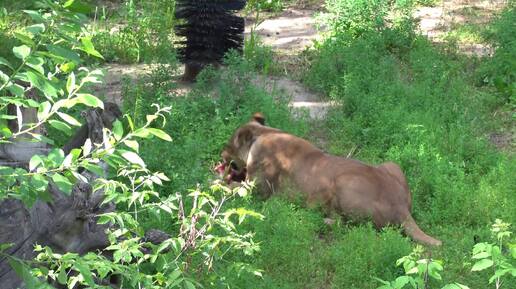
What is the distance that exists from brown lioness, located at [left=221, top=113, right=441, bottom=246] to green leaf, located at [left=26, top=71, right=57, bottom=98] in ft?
14.2

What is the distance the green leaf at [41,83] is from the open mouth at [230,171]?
504 cm

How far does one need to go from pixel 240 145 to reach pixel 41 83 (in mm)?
5048

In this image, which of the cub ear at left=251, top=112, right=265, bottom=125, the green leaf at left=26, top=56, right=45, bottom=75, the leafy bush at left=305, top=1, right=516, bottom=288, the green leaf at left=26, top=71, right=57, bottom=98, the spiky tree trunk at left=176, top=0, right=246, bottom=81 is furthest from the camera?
the spiky tree trunk at left=176, top=0, right=246, bottom=81

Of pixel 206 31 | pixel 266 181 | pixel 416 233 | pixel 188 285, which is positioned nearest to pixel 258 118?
pixel 266 181

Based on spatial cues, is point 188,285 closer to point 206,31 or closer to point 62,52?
point 62,52

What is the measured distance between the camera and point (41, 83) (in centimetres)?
347

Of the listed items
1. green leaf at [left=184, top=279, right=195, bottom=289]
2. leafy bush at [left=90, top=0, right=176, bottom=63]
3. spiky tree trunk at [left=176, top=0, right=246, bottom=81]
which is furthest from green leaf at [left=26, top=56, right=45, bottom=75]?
leafy bush at [left=90, top=0, right=176, bottom=63]

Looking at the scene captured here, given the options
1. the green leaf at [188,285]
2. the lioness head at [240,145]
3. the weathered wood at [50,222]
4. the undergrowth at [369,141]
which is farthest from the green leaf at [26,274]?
the lioness head at [240,145]

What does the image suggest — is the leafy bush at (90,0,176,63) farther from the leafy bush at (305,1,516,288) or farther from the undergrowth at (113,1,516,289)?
the leafy bush at (305,1,516,288)

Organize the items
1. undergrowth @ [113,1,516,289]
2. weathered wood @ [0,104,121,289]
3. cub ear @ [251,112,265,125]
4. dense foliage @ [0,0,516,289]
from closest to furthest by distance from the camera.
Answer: weathered wood @ [0,104,121,289]
dense foliage @ [0,0,516,289]
undergrowth @ [113,1,516,289]
cub ear @ [251,112,265,125]

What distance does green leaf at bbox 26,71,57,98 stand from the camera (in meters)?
3.43

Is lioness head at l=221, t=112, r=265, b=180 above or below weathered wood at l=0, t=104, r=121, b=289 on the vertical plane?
below

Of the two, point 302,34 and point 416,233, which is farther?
point 302,34

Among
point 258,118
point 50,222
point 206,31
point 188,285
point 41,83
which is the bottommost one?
point 258,118
